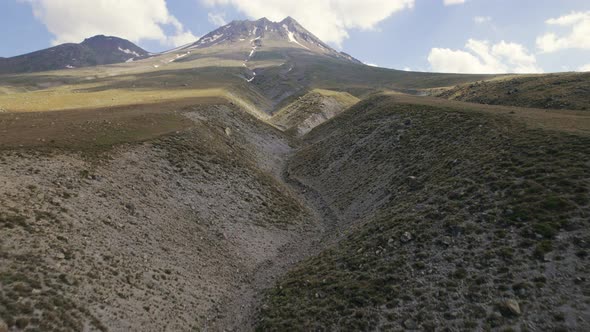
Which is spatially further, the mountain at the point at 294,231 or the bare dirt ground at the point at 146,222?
the bare dirt ground at the point at 146,222

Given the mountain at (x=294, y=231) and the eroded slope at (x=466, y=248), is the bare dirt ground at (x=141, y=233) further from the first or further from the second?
the eroded slope at (x=466, y=248)

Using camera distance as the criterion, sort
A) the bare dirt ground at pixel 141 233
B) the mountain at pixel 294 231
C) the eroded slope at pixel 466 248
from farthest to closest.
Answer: the bare dirt ground at pixel 141 233 < the mountain at pixel 294 231 < the eroded slope at pixel 466 248

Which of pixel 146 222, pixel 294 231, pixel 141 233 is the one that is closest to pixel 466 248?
pixel 294 231

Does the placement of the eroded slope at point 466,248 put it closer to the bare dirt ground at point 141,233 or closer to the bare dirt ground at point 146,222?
the bare dirt ground at point 146,222

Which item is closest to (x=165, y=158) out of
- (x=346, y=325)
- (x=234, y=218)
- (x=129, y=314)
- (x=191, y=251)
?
(x=234, y=218)

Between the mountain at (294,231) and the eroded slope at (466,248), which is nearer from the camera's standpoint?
the eroded slope at (466,248)

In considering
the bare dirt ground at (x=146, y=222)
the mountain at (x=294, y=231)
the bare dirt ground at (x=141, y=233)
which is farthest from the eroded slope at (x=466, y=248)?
the bare dirt ground at (x=141, y=233)

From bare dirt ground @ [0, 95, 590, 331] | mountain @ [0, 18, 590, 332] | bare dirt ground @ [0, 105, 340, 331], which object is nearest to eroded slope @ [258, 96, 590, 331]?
mountain @ [0, 18, 590, 332]

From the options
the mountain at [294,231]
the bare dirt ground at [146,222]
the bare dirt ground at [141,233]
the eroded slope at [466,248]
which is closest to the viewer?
the eroded slope at [466,248]

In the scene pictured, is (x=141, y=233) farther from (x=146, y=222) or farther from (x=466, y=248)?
(x=466, y=248)

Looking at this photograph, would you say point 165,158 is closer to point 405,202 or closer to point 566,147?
point 405,202

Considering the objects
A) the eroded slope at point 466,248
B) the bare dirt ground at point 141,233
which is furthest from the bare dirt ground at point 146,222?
the eroded slope at point 466,248

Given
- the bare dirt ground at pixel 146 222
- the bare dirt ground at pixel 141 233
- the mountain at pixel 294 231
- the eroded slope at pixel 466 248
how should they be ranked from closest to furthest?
1. the eroded slope at pixel 466 248
2. the mountain at pixel 294 231
3. the bare dirt ground at pixel 141 233
4. the bare dirt ground at pixel 146 222

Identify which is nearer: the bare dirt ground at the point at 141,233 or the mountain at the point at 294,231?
the mountain at the point at 294,231
